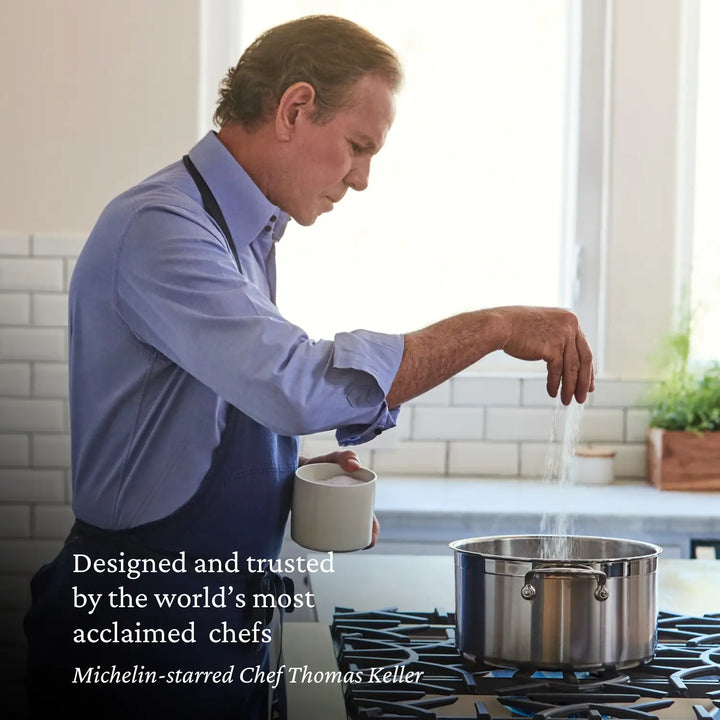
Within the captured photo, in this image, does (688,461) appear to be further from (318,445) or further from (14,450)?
(14,450)

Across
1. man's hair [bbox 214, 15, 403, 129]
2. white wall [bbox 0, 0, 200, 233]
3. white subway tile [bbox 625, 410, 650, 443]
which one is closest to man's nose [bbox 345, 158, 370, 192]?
man's hair [bbox 214, 15, 403, 129]

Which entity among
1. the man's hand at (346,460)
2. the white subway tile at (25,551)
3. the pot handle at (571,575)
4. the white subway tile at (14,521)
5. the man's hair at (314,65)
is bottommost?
the white subway tile at (25,551)

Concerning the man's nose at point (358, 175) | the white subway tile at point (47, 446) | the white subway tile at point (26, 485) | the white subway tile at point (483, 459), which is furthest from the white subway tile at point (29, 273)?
the man's nose at point (358, 175)

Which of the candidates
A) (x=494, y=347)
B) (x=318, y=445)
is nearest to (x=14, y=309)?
(x=318, y=445)

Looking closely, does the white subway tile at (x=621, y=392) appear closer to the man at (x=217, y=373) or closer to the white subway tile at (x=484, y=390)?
the white subway tile at (x=484, y=390)

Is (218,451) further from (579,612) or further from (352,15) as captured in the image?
(352,15)

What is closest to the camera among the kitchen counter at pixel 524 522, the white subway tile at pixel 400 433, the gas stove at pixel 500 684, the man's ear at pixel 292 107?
the gas stove at pixel 500 684

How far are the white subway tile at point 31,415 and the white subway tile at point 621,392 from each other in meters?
1.63

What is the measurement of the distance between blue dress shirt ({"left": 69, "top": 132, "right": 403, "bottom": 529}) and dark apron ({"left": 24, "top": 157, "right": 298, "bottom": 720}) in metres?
0.04

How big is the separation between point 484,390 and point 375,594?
63.9 inches

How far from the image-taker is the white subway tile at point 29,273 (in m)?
3.33

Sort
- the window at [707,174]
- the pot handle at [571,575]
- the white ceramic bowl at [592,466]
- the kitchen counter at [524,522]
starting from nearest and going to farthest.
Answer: the pot handle at [571,575] → the kitchen counter at [524,522] → the white ceramic bowl at [592,466] → the window at [707,174]

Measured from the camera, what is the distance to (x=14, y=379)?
3.32m

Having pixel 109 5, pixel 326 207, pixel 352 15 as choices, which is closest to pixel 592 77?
pixel 352 15
